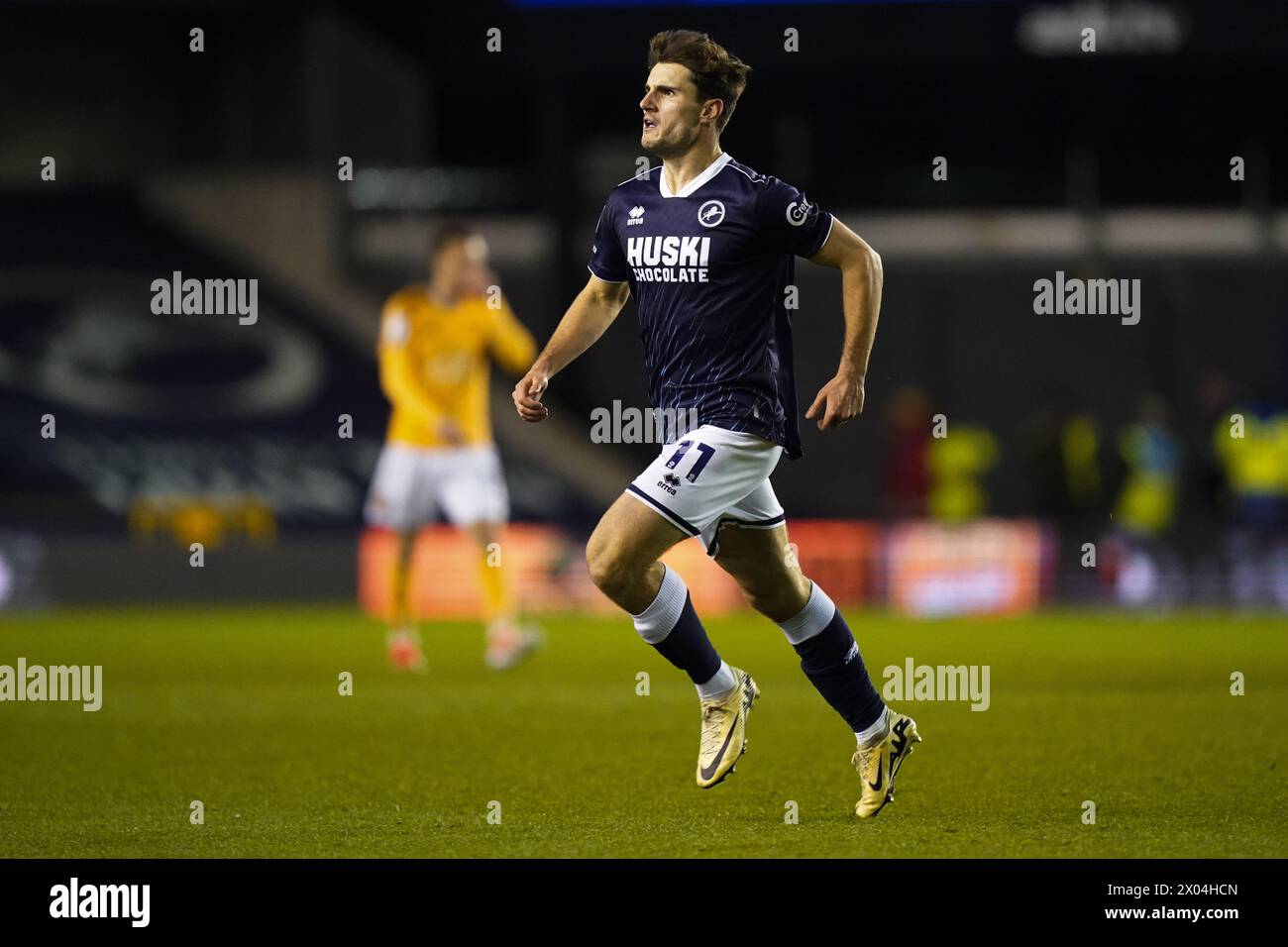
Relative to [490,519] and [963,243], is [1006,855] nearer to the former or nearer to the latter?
[490,519]

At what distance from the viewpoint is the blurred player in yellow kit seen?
38.8 feet

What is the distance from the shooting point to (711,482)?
6066 mm

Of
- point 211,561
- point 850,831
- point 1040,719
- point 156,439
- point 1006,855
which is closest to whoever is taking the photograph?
point 1006,855

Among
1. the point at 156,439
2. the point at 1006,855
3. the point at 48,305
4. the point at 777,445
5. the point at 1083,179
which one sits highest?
the point at 1083,179

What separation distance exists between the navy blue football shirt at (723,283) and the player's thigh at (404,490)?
5692 mm

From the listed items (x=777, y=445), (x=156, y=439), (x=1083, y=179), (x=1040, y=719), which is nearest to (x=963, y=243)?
(x=1083, y=179)

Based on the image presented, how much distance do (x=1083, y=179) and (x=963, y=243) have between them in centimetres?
167

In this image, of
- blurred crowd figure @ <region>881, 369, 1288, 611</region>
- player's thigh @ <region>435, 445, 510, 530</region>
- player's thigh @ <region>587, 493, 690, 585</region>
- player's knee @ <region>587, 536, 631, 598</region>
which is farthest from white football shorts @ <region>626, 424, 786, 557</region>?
blurred crowd figure @ <region>881, 369, 1288, 611</region>

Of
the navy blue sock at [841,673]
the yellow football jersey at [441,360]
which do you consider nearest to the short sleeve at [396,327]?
the yellow football jersey at [441,360]

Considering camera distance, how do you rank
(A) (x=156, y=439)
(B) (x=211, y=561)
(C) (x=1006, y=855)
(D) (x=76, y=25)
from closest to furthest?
(C) (x=1006, y=855), (B) (x=211, y=561), (A) (x=156, y=439), (D) (x=76, y=25)

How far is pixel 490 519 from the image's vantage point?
38.6 feet

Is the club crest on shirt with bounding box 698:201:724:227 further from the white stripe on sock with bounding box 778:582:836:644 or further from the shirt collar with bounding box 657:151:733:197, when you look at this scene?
the white stripe on sock with bounding box 778:582:836:644

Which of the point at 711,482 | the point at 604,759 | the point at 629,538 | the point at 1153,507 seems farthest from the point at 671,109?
the point at 1153,507

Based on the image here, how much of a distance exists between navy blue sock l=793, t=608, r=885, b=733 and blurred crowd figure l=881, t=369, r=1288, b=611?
12111 mm
